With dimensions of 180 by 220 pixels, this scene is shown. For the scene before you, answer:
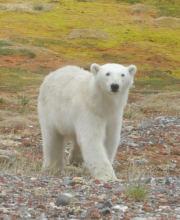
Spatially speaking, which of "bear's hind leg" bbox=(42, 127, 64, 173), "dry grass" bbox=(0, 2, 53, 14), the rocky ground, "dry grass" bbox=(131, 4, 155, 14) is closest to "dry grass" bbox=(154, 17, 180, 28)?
"dry grass" bbox=(131, 4, 155, 14)

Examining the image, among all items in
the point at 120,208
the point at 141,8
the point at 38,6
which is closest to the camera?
the point at 120,208

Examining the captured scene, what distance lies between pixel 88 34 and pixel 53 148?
108ft

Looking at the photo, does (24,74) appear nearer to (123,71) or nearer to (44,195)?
(123,71)

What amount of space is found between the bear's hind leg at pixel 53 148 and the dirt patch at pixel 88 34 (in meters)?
31.8

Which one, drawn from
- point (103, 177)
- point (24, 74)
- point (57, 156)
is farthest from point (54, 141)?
point (24, 74)

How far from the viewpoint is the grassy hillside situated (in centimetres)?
2917

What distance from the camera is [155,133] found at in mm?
11109

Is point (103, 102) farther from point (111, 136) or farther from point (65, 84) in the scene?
point (65, 84)

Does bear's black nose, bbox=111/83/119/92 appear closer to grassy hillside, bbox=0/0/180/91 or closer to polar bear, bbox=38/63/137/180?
polar bear, bbox=38/63/137/180

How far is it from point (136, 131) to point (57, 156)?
377 cm

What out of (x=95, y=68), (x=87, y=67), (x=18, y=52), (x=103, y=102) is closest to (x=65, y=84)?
(x=95, y=68)

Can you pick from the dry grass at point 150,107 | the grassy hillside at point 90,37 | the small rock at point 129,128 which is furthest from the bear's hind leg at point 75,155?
the grassy hillside at point 90,37

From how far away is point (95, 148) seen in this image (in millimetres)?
6723

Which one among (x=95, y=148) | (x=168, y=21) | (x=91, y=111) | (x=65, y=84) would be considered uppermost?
(x=168, y=21)
